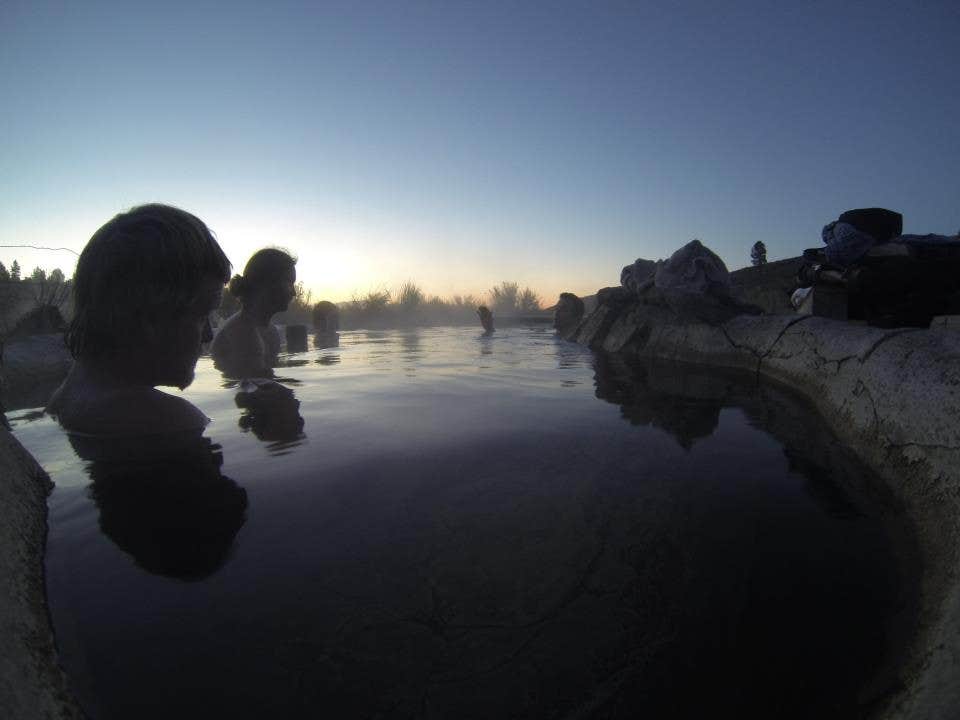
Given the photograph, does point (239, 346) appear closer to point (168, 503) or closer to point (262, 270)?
point (262, 270)

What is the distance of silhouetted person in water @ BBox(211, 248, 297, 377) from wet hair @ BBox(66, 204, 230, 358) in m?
2.50

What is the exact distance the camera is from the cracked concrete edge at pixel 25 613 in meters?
0.60

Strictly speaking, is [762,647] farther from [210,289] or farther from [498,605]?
[210,289]

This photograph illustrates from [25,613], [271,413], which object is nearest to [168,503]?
[25,613]

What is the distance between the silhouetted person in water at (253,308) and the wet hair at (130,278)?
2.50 metres

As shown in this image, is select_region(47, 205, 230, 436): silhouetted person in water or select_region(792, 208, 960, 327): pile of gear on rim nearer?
select_region(47, 205, 230, 436): silhouetted person in water

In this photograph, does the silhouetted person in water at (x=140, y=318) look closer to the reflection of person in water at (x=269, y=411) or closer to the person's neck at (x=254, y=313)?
the reflection of person in water at (x=269, y=411)

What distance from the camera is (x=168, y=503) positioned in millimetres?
1333

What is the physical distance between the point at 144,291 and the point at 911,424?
9.82 ft

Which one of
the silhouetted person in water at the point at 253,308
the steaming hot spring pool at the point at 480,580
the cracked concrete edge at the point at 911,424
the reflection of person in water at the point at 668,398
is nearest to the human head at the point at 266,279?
the silhouetted person in water at the point at 253,308

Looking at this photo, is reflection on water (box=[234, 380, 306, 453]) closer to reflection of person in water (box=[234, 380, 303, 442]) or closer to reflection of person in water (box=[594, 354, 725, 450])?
reflection of person in water (box=[234, 380, 303, 442])

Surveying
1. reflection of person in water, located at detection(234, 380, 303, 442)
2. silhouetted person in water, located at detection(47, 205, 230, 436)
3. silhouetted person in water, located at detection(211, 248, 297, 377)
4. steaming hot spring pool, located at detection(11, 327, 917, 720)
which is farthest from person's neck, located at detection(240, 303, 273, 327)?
steaming hot spring pool, located at detection(11, 327, 917, 720)

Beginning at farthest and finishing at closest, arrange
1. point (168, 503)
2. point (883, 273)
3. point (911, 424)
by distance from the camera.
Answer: point (883, 273) < point (911, 424) < point (168, 503)

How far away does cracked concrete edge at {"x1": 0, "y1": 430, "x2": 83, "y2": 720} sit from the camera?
1.98 ft
